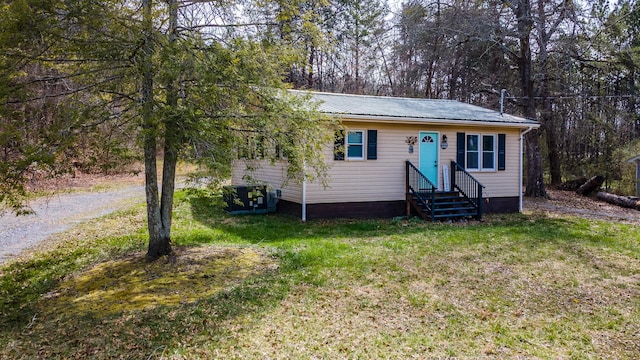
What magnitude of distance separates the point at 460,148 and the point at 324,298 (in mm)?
8214

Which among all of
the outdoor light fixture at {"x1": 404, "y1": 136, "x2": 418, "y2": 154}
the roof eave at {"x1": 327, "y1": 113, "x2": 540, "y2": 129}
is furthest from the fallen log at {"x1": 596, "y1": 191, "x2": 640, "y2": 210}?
the outdoor light fixture at {"x1": 404, "y1": 136, "x2": 418, "y2": 154}

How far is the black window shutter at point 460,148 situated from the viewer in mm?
11602

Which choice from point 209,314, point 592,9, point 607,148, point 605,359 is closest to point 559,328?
point 605,359

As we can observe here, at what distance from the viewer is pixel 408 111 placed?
11281mm

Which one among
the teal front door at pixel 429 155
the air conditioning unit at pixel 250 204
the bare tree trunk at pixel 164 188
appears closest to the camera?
the bare tree trunk at pixel 164 188

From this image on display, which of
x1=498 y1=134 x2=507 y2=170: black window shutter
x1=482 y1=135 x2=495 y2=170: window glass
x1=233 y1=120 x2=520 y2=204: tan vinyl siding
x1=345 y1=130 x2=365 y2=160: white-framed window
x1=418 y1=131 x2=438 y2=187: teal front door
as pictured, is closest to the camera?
x1=233 y1=120 x2=520 y2=204: tan vinyl siding

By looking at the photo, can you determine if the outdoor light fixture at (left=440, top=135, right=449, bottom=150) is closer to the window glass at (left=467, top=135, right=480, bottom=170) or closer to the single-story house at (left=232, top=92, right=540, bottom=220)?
the single-story house at (left=232, top=92, right=540, bottom=220)

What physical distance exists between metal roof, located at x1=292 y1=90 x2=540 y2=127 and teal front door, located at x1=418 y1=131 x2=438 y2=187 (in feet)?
1.84

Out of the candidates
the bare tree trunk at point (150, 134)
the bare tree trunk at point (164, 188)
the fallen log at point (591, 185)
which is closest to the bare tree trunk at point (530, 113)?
the fallen log at point (591, 185)

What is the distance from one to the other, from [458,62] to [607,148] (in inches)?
329

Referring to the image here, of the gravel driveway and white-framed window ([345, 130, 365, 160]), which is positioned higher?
white-framed window ([345, 130, 365, 160])

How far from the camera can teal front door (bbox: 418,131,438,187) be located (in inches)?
440

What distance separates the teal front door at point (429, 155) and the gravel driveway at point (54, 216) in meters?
8.52

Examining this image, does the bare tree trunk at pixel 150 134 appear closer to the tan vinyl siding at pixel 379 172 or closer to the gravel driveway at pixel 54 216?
the gravel driveway at pixel 54 216
